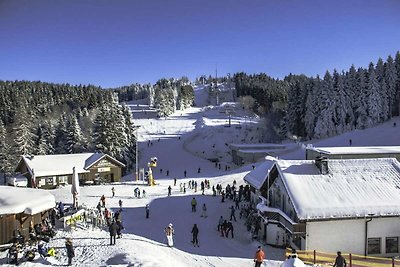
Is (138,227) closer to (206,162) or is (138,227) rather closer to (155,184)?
(155,184)

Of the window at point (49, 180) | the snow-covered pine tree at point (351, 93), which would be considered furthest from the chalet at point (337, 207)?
the snow-covered pine tree at point (351, 93)

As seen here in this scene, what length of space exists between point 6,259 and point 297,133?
6828cm

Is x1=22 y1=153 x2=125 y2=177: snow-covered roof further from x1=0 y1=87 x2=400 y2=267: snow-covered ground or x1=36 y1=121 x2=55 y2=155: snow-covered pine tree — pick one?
x1=36 y1=121 x2=55 y2=155: snow-covered pine tree

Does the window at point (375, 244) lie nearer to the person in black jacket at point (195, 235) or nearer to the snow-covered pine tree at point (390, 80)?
the person in black jacket at point (195, 235)

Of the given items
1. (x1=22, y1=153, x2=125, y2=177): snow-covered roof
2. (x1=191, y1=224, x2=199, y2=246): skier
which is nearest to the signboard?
(x1=22, y1=153, x2=125, y2=177): snow-covered roof

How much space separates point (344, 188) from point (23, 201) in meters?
17.1

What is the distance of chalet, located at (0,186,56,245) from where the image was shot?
1808 cm

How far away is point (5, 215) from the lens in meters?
18.1

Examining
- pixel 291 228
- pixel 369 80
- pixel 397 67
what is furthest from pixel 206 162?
pixel 291 228

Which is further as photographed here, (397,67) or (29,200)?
(397,67)

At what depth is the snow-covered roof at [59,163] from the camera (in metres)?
40.9

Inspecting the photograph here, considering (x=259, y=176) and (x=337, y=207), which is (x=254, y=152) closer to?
(x=259, y=176)

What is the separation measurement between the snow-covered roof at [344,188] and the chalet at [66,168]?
26.3m

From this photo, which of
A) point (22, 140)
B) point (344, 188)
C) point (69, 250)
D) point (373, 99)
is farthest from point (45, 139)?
point (373, 99)
